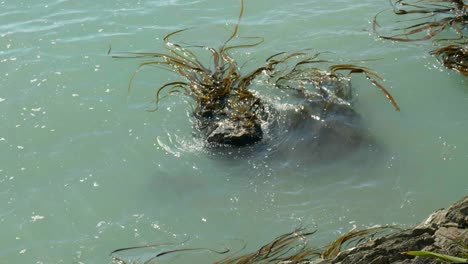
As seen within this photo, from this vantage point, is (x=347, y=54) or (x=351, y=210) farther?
(x=347, y=54)

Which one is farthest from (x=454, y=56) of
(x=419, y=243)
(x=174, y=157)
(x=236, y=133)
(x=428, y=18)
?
(x=419, y=243)

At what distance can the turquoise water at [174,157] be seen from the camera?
15.0 ft

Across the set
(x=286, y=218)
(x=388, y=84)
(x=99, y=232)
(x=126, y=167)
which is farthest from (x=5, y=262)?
(x=388, y=84)

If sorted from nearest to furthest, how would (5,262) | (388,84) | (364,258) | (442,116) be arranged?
(364,258) → (5,262) → (442,116) → (388,84)

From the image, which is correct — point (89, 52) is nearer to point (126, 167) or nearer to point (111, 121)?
point (111, 121)

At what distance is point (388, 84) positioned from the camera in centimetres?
598

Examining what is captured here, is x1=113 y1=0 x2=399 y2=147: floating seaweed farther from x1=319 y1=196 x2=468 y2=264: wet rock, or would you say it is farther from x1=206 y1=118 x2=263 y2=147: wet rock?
x1=319 y1=196 x2=468 y2=264: wet rock

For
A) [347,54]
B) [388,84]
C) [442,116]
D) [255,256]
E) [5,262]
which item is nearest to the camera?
[255,256]

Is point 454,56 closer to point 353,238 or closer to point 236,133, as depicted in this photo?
point 236,133

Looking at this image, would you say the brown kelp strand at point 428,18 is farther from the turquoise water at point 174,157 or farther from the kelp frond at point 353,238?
the kelp frond at point 353,238

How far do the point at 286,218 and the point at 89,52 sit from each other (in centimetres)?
304

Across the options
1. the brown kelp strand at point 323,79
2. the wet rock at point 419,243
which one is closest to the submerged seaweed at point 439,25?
the brown kelp strand at point 323,79

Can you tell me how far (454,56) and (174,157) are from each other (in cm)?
281

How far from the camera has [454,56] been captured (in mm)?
6156
